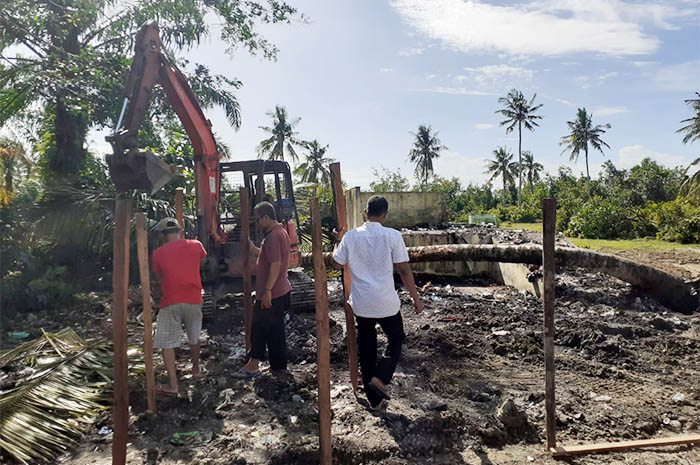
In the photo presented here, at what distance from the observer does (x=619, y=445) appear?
298 centimetres

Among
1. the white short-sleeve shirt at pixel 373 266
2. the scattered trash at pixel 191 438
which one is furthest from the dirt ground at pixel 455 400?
the white short-sleeve shirt at pixel 373 266

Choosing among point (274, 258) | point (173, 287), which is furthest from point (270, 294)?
point (173, 287)

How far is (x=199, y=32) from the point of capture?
43.4ft

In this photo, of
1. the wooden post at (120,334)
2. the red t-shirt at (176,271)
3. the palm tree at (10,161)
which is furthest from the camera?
the palm tree at (10,161)

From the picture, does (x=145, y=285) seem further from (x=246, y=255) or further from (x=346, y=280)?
(x=346, y=280)

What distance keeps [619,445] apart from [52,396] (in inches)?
167

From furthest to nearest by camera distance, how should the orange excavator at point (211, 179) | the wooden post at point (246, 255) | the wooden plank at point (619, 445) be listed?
1. the orange excavator at point (211, 179)
2. the wooden post at point (246, 255)
3. the wooden plank at point (619, 445)

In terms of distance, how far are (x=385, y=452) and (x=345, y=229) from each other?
188 cm

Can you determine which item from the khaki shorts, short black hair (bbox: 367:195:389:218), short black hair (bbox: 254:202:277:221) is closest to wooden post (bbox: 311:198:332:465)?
short black hair (bbox: 367:195:389:218)

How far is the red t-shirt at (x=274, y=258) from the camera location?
13.5 ft

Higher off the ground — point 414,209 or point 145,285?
point 414,209

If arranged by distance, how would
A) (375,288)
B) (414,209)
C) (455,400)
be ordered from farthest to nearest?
(414,209)
(455,400)
(375,288)

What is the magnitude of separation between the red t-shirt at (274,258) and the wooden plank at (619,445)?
8.58 feet

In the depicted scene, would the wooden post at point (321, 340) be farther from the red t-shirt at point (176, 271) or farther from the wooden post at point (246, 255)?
the wooden post at point (246, 255)
